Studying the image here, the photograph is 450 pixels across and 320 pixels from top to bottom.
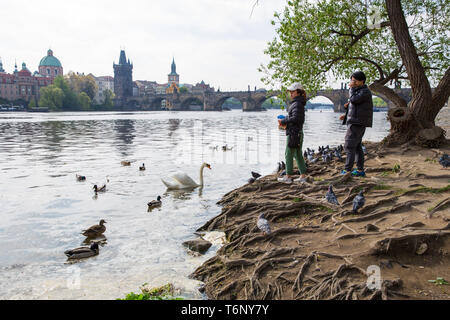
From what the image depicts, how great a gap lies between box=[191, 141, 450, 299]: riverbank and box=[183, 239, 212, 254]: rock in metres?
0.51

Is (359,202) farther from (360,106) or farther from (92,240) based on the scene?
(92,240)

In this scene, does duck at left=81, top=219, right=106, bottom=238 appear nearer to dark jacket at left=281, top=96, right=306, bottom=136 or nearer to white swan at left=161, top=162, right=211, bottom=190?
white swan at left=161, top=162, right=211, bottom=190

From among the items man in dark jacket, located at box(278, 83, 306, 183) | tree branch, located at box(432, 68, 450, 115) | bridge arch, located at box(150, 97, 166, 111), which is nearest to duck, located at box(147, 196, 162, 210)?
man in dark jacket, located at box(278, 83, 306, 183)

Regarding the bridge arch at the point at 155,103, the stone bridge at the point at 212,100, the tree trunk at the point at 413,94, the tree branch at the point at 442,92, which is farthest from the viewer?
the bridge arch at the point at 155,103

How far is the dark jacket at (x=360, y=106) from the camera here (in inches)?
300

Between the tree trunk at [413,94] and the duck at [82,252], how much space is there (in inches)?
418

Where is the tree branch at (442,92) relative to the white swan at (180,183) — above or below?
above

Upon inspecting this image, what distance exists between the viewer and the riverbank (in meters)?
4.09

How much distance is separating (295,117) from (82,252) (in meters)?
4.97

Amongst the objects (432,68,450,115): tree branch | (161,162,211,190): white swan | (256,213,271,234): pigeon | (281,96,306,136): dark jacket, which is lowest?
(161,162,211,190): white swan

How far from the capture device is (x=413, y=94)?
12.5m

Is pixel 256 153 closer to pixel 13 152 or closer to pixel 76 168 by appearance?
pixel 76 168

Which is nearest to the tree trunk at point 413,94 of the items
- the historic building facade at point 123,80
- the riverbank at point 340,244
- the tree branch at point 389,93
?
the tree branch at point 389,93

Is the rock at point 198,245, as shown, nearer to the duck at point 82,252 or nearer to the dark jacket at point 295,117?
the duck at point 82,252
